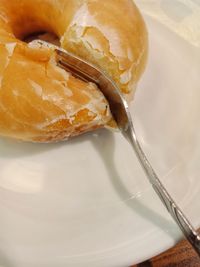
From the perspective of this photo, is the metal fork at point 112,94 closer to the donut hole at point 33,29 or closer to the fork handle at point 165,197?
the fork handle at point 165,197

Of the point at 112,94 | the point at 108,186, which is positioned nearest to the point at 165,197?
the point at 108,186

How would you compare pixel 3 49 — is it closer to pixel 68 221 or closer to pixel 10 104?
pixel 10 104

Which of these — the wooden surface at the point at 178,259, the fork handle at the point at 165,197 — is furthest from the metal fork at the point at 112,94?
the wooden surface at the point at 178,259

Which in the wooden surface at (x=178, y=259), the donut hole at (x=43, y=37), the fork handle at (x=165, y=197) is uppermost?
the fork handle at (x=165, y=197)

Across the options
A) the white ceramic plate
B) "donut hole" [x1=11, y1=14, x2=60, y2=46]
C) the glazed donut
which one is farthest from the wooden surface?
"donut hole" [x1=11, y1=14, x2=60, y2=46]

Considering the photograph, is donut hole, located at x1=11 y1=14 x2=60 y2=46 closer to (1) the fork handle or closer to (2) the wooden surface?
(1) the fork handle
